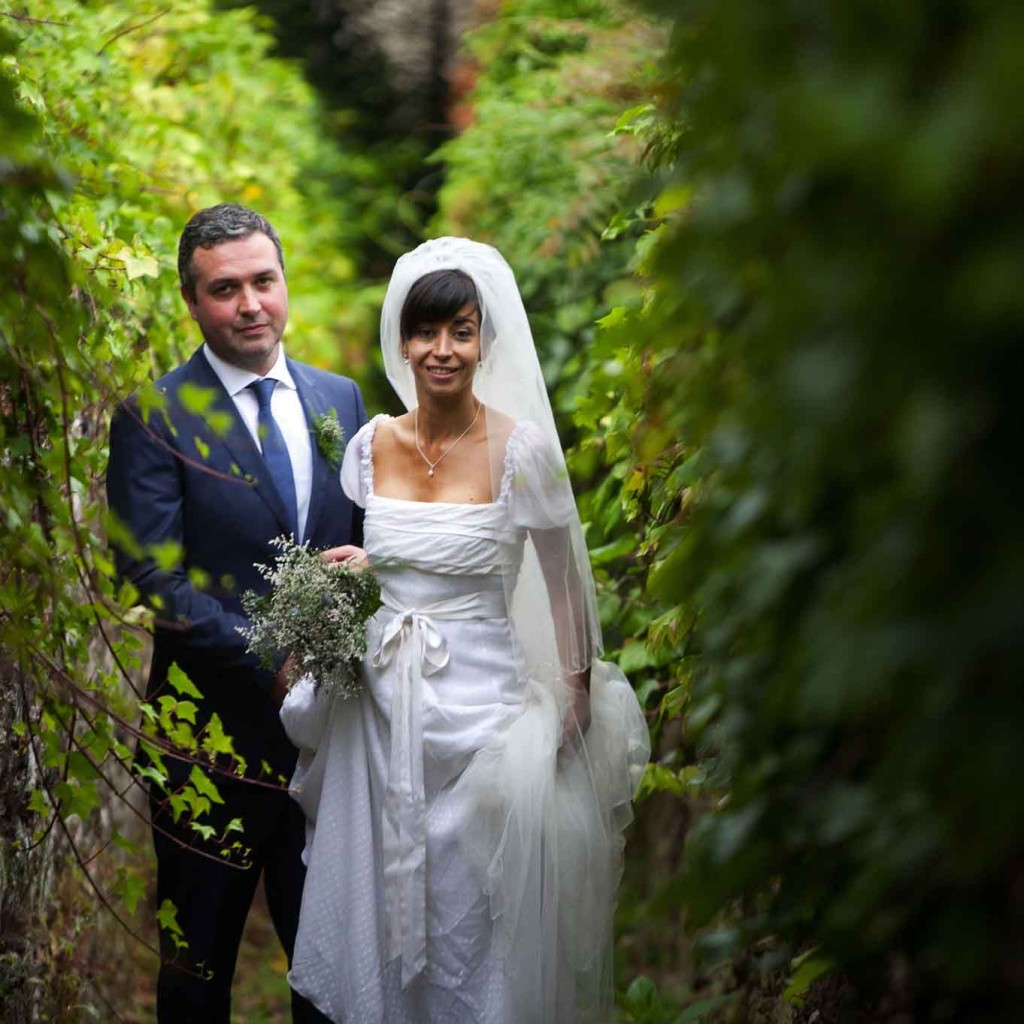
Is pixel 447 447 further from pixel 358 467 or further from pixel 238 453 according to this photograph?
pixel 238 453

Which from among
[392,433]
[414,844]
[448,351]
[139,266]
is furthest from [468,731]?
[139,266]

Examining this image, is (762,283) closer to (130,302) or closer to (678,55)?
(678,55)

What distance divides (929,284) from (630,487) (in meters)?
2.22

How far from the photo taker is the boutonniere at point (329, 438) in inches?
160

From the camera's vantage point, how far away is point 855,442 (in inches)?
50.4

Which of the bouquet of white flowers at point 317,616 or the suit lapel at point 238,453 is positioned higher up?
the suit lapel at point 238,453

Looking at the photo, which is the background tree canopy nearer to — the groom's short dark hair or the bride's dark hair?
the groom's short dark hair

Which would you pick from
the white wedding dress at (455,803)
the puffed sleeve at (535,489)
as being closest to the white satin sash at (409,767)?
the white wedding dress at (455,803)

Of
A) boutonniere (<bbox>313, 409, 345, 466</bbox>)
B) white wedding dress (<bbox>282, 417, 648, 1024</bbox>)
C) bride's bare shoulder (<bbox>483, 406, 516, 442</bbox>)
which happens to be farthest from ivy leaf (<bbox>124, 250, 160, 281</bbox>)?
bride's bare shoulder (<bbox>483, 406, 516, 442</bbox>)

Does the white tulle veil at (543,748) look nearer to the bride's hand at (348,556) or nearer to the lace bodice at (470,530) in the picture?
the lace bodice at (470,530)

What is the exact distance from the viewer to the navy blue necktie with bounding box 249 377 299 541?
157 inches

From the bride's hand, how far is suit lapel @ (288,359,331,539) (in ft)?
0.51

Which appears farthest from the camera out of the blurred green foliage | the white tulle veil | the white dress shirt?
the white dress shirt

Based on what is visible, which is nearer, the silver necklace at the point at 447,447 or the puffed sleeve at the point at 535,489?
the puffed sleeve at the point at 535,489
